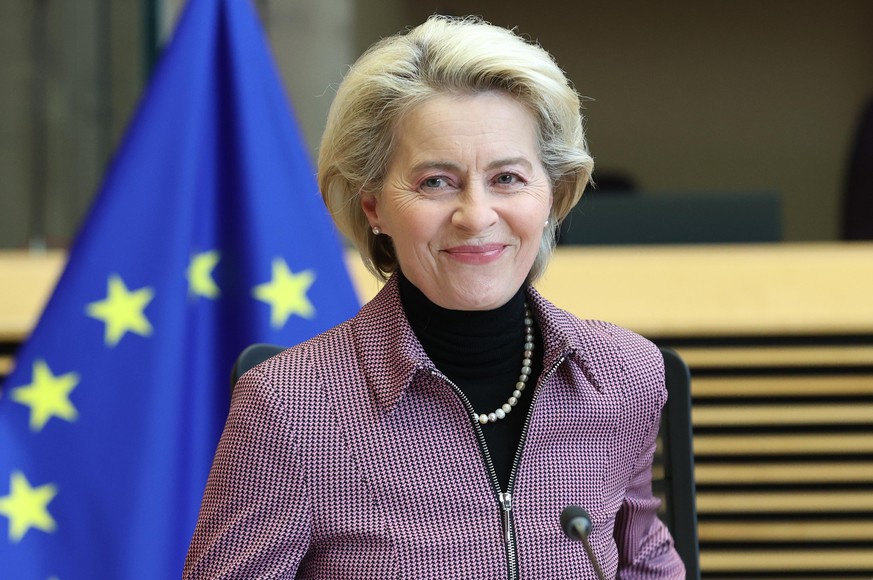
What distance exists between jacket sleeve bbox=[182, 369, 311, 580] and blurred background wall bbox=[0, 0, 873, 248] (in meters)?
3.09

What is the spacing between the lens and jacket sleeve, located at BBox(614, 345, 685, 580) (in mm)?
1414

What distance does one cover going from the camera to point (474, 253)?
49.2 inches

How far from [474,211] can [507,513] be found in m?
0.33

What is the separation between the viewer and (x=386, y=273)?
1.44m

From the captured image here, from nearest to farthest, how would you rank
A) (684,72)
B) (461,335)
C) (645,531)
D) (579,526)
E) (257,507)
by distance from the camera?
(579,526), (257,507), (461,335), (645,531), (684,72)

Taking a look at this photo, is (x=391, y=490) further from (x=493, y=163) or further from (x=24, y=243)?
(x=24, y=243)

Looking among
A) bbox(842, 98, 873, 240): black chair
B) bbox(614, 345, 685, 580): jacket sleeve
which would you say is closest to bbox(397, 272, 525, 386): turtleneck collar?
bbox(614, 345, 685, 580): jacket sleeve

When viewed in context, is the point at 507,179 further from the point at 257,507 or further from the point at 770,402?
the point at 770,402

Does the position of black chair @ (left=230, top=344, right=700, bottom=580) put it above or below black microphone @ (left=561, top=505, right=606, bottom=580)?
below

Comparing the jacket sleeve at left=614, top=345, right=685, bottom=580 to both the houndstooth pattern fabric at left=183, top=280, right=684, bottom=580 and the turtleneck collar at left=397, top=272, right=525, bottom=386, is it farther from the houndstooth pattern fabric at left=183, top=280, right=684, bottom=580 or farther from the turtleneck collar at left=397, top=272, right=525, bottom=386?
the turtleneck collar at left=397, top=272, right=525, bottom=386

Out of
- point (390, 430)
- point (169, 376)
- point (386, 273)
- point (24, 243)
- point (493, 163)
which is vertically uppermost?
point (493, 163)

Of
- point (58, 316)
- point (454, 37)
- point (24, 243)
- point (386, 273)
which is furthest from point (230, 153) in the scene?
point (24, 243)

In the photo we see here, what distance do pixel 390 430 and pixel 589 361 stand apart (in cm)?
27

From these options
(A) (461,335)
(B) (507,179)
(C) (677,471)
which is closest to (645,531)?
(C) (677,471)
